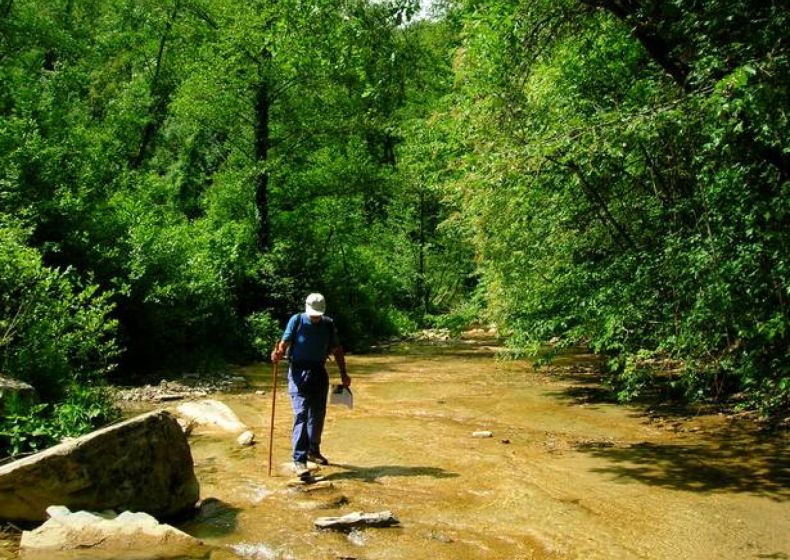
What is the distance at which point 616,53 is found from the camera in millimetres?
11094

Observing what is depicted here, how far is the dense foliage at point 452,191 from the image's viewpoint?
297 inches

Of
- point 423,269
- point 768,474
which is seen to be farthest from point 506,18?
point 423,269

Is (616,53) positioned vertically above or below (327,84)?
below

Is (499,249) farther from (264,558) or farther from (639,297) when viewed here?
(264,558)

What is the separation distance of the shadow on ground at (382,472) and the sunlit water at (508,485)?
2 centimetres

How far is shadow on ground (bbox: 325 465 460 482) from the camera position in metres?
7.53

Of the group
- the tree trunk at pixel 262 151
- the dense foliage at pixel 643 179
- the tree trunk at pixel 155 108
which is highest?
the tree trunk at pixel 155 108

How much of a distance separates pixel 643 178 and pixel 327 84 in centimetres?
1327

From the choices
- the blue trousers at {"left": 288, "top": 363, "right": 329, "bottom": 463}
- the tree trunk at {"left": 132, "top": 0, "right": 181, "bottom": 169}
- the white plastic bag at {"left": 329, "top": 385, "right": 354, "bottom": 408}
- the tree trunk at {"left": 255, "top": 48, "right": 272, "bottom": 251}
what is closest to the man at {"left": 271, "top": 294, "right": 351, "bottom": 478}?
the blue trousers at {"left": 288, "top": 363, "right": 329, "bottom": 463}

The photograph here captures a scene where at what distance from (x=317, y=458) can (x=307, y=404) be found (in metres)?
0.76

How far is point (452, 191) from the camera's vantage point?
14.1 metres

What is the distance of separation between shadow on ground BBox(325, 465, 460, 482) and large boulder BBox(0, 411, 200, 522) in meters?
1.82

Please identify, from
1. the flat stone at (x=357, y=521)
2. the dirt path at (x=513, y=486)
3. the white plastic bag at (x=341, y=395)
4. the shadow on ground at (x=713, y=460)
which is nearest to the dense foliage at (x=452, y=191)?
the shadow on ground at (x=713, y=460)

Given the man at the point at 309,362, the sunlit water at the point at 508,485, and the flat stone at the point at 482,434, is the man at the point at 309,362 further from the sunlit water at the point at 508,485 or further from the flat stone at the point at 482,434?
the flat stone at the point at 482,434
